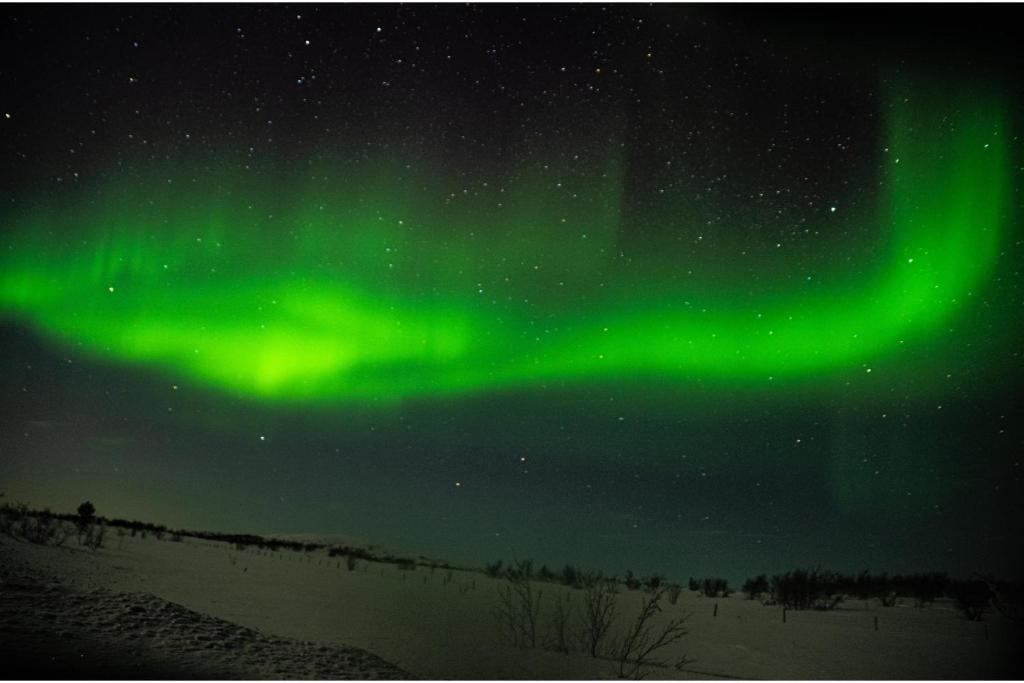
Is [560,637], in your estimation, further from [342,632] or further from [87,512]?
[87,512]

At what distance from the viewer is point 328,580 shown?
16844 millimetres

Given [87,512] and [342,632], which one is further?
[87,512]

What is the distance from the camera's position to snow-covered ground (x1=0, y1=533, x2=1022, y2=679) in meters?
7.21

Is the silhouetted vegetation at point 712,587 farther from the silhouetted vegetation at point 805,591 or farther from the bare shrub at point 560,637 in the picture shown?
the bare shrub at point 560,637

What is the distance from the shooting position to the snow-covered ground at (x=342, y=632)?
721 cm

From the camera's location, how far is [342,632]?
32.2 feet

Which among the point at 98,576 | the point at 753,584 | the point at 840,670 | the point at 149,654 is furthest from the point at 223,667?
the point at 753,584

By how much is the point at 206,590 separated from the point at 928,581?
72.0ft

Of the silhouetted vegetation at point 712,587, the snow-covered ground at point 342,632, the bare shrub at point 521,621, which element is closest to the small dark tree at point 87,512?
the snow-covered ground at point 342,632

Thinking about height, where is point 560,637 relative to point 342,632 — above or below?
above

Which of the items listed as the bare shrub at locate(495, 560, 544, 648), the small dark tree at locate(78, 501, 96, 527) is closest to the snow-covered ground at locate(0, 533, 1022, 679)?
the bare shrub at locate(495, 560, 544, 648)

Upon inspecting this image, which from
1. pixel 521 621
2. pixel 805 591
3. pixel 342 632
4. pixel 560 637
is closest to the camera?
pixel 342 632

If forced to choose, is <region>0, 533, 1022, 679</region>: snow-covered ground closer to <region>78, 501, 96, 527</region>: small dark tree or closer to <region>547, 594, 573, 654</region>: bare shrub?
<region>547, 594, 573, 654</region>: bare shrub

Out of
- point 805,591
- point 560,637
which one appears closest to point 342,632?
point 560,637
